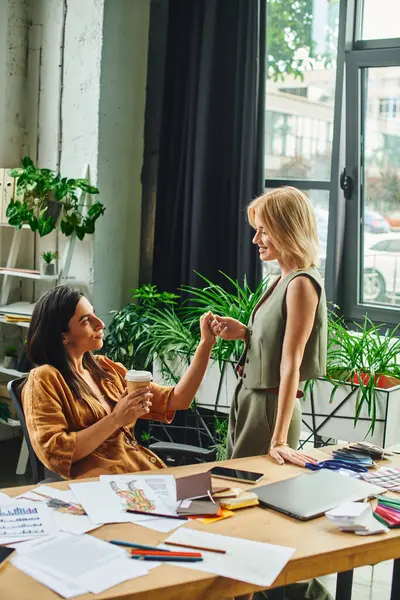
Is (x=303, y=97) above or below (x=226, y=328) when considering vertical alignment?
above

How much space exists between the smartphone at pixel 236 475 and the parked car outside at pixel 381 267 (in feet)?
7.00

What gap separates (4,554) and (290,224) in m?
1.39

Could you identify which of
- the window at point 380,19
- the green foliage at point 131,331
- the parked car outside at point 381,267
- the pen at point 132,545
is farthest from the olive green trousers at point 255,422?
the window at point 380,19

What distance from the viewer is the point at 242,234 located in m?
4.31

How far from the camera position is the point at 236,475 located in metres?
2.28

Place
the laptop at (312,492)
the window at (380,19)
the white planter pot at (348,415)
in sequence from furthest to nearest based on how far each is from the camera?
the window at (380,19)
the white planter pot at (348,415)
the laptop at (312,492)

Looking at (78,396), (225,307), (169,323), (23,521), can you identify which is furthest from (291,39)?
(23,521)

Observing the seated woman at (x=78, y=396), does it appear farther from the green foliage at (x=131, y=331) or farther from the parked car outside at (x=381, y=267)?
the parked car outside at (x=381, y=267)

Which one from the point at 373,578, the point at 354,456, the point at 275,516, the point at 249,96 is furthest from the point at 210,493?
the point at 249,96

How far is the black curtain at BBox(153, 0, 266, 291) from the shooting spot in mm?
4262

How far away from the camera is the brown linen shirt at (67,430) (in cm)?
236

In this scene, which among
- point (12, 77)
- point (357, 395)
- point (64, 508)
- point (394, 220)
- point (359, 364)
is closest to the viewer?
point (64, 508)

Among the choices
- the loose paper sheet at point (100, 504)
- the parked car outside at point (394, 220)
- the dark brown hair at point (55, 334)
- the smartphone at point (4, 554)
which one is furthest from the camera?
the parked car outside at point (394, 220)

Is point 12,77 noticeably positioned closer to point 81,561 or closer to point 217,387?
point 217,387
